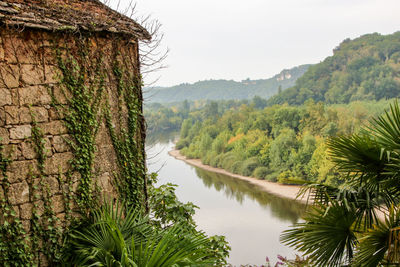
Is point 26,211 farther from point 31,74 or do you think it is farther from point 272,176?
point 272,176

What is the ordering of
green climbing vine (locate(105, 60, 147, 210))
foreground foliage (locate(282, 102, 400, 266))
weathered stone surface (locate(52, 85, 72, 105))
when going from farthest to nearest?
1. green climbing vine (locate(105, 60, 147, 210))
2. weathered stone surface (locate(52, 85, 72, 105))
3. foreground foliage (locate(282, 102, 400, 266))

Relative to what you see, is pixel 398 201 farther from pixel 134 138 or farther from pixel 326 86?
pixel 326 86

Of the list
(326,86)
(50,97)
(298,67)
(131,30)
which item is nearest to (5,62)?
(50,97)

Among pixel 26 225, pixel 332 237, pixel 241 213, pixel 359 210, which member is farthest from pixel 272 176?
pixel 26 225

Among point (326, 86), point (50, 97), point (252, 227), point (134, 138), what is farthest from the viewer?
point (326, 86)

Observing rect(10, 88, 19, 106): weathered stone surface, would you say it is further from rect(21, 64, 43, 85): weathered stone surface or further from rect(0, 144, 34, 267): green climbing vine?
rect(0, 144, 34, 267): green climbing vine

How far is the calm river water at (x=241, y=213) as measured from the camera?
1466 cm

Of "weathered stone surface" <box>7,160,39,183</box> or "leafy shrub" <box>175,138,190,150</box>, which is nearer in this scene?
"weathered stone surface" <box>7,160,39,183</box>

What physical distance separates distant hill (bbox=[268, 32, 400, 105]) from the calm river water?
113 ft

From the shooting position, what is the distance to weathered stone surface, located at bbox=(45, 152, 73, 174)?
145 inches

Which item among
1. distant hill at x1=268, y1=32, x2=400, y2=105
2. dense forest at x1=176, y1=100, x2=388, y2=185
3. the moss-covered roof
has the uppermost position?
distant hill at x1=268, y1=32, x2=400, y2=105

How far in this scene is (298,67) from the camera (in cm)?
16525

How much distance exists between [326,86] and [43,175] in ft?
228

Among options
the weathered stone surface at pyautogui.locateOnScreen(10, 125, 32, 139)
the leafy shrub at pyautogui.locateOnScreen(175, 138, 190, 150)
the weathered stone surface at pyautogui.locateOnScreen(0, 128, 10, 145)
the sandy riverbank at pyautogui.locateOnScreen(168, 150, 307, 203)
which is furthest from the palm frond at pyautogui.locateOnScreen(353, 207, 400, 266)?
the leafy shrub at pyautogui.locateOnScreen(175, 138, 190, 150)
